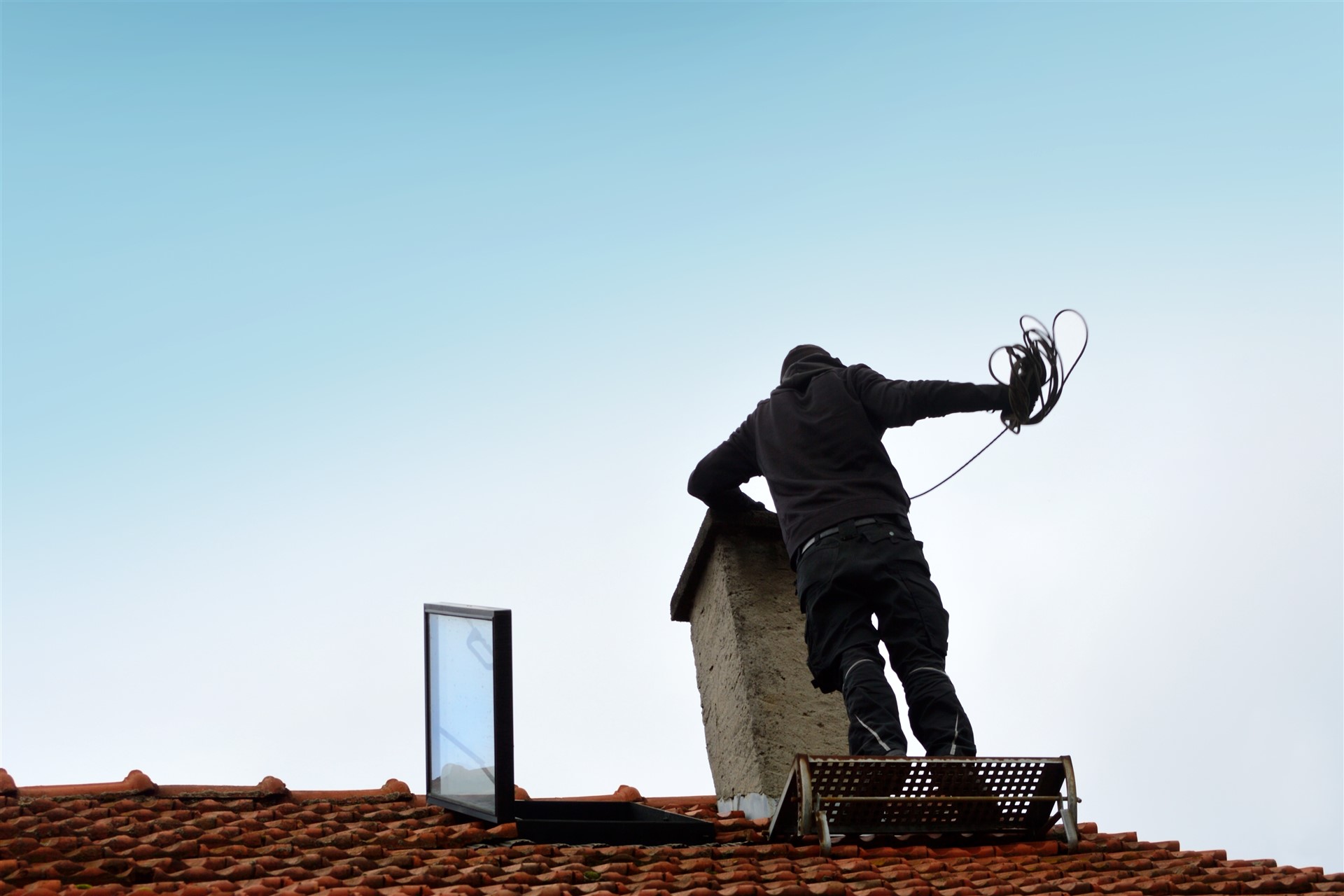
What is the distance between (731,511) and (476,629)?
1552 mm

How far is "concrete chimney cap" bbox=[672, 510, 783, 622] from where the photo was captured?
5953mm

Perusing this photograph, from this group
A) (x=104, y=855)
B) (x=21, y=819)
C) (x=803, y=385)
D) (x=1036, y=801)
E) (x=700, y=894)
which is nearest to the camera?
(x=700, y=894)

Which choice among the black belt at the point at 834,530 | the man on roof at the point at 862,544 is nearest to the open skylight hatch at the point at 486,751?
the man on roof at the point at 862,544

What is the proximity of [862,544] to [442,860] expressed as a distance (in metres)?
1.83

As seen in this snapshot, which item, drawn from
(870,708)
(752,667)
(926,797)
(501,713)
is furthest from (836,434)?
(501,713)

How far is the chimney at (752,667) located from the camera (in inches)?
213

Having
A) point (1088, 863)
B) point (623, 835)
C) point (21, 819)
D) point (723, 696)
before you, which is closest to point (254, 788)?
point (21, 819)

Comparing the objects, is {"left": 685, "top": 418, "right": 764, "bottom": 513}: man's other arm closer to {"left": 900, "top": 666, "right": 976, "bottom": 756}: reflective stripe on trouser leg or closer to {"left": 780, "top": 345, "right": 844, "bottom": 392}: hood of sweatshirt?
{"left": 780, "top": 345, "right": 844, "bottom": 392}: hood of sweatshirt

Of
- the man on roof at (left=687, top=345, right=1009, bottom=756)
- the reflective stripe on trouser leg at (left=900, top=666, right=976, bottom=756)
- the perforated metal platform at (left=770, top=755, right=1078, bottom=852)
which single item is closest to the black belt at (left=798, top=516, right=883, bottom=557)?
the man on roof at (left=687, top=345, right=1009, bottom=756)

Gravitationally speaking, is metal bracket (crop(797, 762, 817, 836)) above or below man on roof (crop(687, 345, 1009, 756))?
below

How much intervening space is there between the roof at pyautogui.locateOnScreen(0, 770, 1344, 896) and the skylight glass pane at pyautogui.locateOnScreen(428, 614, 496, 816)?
0.12m

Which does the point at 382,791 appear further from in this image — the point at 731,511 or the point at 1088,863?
the point at 1088,863

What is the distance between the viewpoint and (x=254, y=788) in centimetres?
498

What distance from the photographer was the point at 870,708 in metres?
4.64
